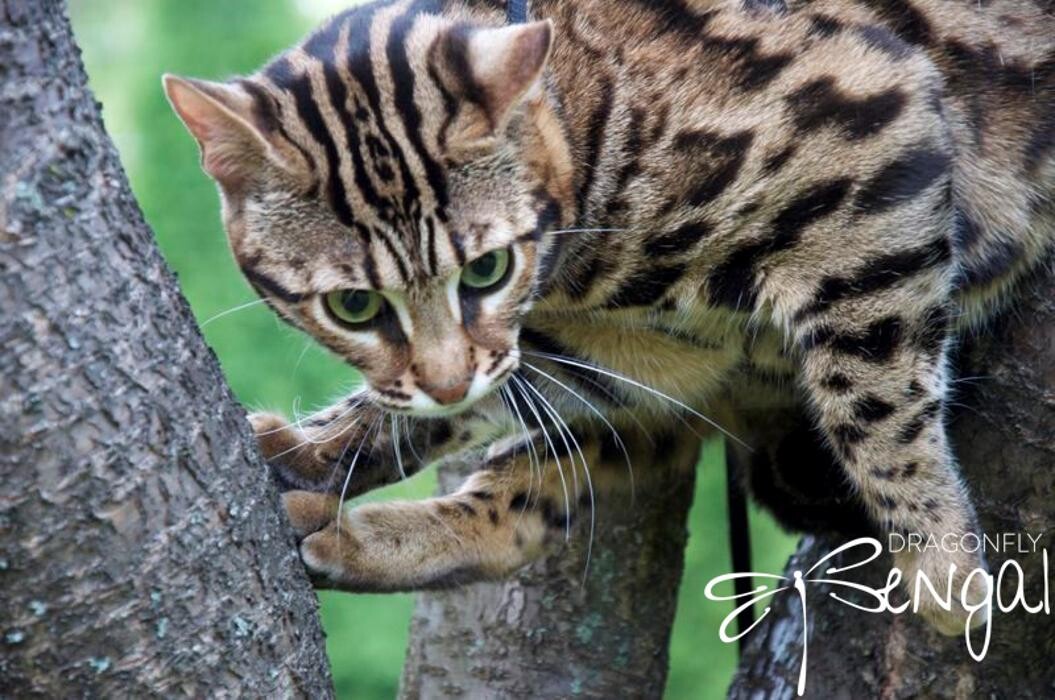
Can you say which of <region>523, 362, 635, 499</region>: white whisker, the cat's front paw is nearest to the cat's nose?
<region>523, 362, 635, 499</region>: white whisker

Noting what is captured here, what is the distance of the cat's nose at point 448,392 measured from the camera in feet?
7.54

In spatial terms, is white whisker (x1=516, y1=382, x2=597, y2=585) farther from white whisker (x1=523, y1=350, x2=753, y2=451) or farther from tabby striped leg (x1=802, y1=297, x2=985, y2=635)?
tabby striped leg (x1=802, y1=297, x2=985, y2=635)

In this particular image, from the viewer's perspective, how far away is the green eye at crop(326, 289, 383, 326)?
231cm

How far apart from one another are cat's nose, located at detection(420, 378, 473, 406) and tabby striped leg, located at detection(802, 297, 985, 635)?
1.90 ft

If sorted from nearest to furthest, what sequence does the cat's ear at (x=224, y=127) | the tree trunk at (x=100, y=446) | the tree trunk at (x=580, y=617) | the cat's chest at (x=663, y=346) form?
the tree trunk at (x=100, y=446)
the cat's ear at (x=224, y=127)
the cat's chest at (x=663, y=346)
the tree trunk at (x=580, y=617)

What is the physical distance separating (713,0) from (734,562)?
4.24ft

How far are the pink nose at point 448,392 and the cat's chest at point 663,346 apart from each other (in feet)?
1.24

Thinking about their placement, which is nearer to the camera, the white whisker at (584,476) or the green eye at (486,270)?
the green eye at (486,270)

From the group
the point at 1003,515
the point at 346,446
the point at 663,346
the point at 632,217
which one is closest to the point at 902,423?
the point at 1003,515

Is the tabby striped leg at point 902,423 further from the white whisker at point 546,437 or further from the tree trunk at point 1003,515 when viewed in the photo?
the white whisker at point 546,437

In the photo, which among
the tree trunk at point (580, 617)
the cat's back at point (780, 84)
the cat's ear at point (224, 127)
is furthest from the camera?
the tree trunk at point (580, 617)

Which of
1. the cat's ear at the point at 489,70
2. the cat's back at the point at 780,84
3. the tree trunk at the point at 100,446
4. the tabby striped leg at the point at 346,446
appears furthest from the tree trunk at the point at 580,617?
the tree trunk at the point at 100,446

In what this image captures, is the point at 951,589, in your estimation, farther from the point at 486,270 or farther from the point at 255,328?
the point at 255,328

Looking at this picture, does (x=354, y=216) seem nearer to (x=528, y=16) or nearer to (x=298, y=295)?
(x=298, y=295)
